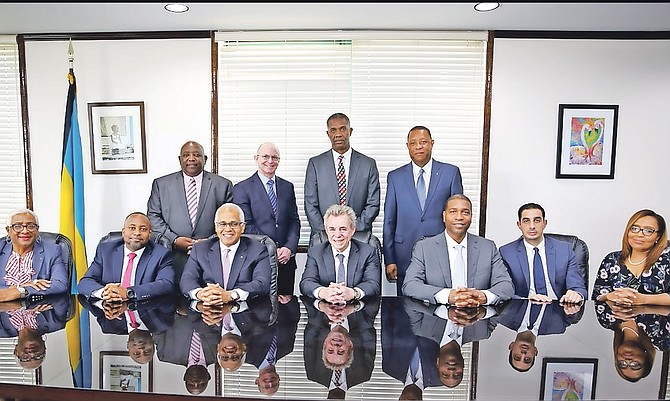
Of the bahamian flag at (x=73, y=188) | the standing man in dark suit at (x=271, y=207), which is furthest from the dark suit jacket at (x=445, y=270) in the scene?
the bahamian flag at (x=73, y=188)

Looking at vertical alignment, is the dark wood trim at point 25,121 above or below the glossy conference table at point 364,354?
above

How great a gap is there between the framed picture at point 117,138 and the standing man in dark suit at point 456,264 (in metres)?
3.05

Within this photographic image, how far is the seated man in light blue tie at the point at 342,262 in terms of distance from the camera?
11.1 ft

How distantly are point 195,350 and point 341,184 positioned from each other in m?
2.32

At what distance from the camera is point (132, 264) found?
345 cm

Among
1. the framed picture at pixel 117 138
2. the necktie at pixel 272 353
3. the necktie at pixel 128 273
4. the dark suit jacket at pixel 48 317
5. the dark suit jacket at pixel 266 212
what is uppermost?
the framed picture at pixel 117 138

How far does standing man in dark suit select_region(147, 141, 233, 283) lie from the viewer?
14.3 feet

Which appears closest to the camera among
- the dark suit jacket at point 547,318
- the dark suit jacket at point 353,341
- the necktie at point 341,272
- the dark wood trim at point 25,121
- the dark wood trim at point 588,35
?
the dark suit jacket at point 353,341

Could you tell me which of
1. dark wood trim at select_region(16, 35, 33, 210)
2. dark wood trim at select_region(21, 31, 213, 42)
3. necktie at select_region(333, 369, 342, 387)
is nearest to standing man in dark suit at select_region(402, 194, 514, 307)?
necktie at select_region(333, 369, 342, 387)

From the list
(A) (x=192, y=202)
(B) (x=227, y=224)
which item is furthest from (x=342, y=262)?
(A) (x=192, y=202)

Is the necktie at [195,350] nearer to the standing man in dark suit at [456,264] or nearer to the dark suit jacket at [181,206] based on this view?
the standing man in dark suit at [456,264]

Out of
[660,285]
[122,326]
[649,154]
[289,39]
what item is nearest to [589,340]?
[660,285]

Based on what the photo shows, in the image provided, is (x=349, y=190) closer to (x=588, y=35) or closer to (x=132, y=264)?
(x=132, y=264)

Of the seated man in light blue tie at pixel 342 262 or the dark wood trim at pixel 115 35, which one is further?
the dark wood trim at pixel 115 35
